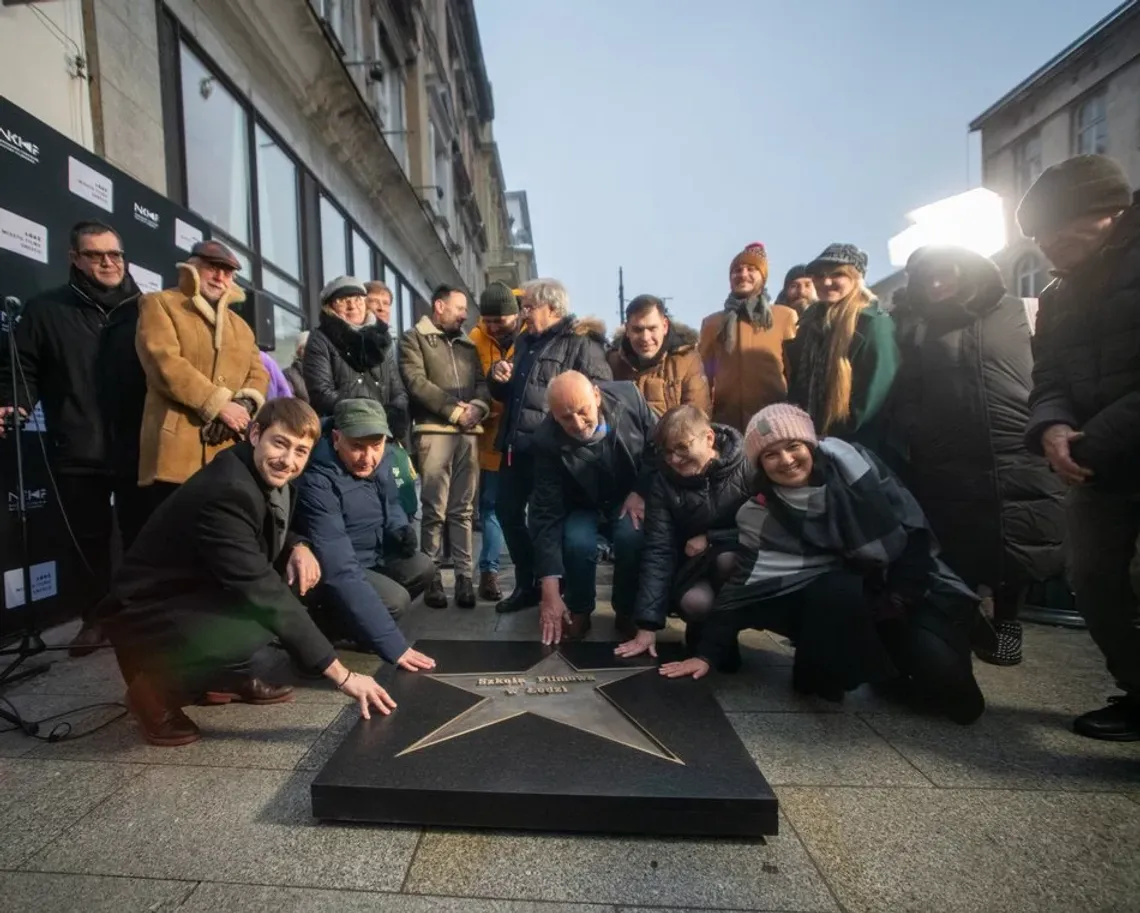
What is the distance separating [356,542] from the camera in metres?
3.17

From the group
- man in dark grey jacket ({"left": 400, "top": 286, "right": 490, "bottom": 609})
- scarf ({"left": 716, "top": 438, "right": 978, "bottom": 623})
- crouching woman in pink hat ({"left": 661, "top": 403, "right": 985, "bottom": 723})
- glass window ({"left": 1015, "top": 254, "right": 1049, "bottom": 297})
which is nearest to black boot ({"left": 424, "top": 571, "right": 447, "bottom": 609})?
man in dark grey jacket ({"left": 400, "top": 286, "right": 490, "bottom": 609})

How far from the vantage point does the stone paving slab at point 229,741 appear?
2.20m

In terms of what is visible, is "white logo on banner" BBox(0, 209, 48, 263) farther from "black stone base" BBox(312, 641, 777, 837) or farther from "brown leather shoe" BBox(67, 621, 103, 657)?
"black stone base" BBox(312, 641, 777, 837)

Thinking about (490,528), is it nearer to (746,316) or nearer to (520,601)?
(520,601)

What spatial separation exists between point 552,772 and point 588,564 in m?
1.54

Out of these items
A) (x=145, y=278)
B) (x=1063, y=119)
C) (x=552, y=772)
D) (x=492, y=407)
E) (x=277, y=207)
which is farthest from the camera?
(x=1063, y=119)

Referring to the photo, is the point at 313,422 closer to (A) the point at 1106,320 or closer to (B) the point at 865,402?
(B) the point at 865,402

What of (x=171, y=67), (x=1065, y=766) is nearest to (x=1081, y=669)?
(x=1065, y=766)

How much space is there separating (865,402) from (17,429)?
378 cm

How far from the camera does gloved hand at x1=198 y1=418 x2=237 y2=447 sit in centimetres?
320

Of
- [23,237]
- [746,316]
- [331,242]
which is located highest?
[331,242]

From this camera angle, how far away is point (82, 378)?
10.7ft

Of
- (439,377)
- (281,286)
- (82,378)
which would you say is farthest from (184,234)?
(281,286)

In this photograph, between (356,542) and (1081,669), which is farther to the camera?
(356,542)
